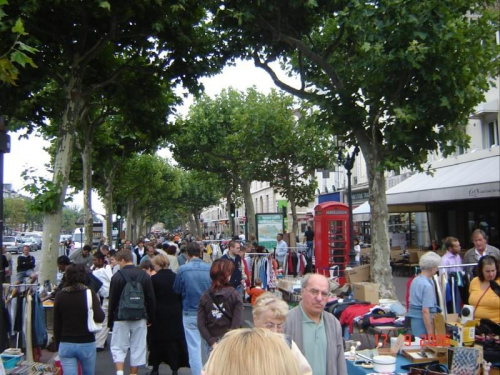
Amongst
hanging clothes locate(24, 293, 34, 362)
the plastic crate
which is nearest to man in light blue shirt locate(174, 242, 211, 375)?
the plastic crate

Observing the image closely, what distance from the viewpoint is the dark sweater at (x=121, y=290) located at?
7371 mm

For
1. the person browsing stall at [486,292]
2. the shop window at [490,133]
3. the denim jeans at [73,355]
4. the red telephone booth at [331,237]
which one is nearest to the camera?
the denim jeans at [73,355]

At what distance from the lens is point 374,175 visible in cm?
1357

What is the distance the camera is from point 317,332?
13.4 feet

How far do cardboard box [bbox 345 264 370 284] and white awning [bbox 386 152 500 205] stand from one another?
336 cm

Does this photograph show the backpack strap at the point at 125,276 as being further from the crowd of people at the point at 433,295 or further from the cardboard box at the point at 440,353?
the cardboard box at the point at 440,353

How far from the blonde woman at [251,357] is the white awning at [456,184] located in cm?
1384

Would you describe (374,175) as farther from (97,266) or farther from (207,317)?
(207,317)

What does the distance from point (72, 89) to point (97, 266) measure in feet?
15.2

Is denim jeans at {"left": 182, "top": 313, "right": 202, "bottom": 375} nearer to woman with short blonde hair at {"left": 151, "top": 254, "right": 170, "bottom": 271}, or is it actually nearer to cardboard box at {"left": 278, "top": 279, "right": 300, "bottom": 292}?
woman with short blonde hair at {"left": 151, "top": 254, "right": 170, "bottom": 271}

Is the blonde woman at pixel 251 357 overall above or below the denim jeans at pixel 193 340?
above

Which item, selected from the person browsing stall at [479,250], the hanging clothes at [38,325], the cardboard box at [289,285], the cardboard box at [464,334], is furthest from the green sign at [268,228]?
the cardboard box at [464,334]

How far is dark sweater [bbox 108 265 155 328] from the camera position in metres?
7.37

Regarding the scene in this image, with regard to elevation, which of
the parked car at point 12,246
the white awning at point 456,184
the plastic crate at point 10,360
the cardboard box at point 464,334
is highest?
the white awning at point 456,184
